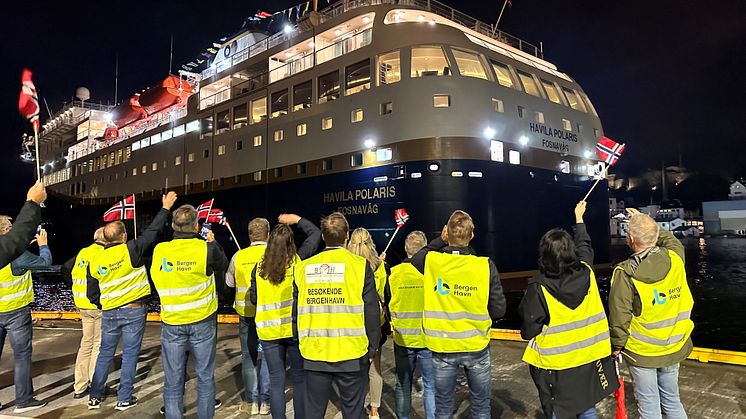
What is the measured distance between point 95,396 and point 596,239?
698 inches

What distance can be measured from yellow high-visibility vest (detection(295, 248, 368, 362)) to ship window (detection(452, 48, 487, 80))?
13.0 metres

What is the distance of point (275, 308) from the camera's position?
11.5 feet

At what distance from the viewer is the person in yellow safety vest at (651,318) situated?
111 inches

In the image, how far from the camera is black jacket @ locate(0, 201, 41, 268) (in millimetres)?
2934

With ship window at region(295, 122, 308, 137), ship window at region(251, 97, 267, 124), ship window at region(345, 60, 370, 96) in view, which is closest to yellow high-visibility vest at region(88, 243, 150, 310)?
ship window at region(345, 60, 370, 96)

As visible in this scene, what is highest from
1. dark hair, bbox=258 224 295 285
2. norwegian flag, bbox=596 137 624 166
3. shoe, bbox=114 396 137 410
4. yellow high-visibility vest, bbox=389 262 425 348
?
norwegian flag, bbox=596 137 624 166

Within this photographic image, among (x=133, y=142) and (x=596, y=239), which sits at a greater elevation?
(x=133, y=142)

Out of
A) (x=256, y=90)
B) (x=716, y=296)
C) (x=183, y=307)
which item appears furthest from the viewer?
(x=256, y=90)

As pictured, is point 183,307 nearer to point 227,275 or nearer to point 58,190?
point 227,275

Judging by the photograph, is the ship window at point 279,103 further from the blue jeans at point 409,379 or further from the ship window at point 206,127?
the blue jeans at point 409,379

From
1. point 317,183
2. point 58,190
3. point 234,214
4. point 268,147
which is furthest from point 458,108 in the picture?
point 58,190

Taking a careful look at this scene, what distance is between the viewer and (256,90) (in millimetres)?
19234

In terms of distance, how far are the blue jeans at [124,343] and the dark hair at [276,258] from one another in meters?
1.76

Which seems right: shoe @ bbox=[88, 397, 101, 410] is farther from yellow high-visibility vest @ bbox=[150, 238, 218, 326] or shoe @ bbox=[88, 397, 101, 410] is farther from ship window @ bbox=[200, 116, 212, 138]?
ship window @ bbox=[200, 116, 212, 138]
